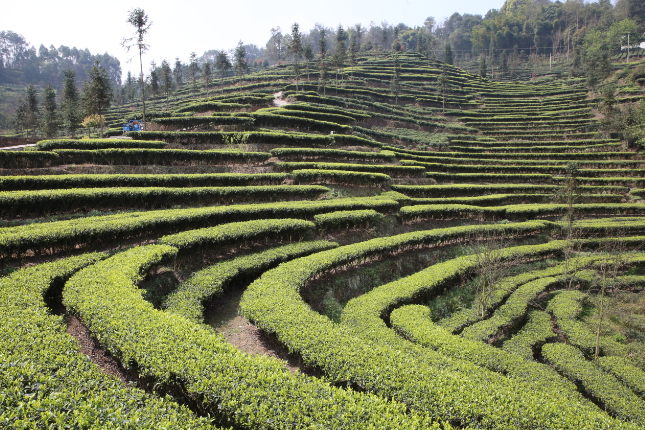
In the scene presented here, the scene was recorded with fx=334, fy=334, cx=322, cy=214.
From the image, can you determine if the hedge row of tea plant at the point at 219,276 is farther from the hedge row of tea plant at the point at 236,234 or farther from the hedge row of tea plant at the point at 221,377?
the hedge row of tea plant at the point at 221,377

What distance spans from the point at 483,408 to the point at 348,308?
735 cm

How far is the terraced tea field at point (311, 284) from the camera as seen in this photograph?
647 centimetres

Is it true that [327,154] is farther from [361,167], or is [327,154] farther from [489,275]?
[489,275]

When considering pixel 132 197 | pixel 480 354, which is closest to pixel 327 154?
pixel 132 197

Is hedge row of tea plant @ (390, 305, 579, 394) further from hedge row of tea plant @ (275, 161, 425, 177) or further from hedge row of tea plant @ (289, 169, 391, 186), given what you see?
hedge row of tea plant @ (275, 161, 425, 177)

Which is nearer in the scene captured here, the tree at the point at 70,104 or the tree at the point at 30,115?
the tree at the point at 70,104

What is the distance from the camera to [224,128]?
118 ft

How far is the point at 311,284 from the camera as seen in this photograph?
1636 cm

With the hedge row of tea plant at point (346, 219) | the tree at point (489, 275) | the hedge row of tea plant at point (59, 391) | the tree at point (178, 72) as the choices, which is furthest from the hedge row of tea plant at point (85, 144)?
the tree at point (178, 72)

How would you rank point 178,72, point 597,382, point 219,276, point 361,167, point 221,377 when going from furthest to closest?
point 178,72
point 361,167
point 219,276
point 597,382
point 221,377

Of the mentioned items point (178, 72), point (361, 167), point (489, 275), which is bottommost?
point (489, 275)

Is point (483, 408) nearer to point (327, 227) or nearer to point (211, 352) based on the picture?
point (211, 352)

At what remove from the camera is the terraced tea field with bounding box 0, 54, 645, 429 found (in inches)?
255

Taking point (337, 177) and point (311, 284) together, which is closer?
point (311, 284)
